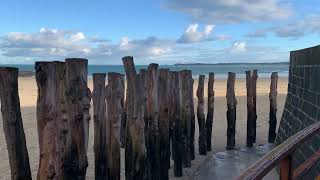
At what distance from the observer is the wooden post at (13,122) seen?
4.25 meters

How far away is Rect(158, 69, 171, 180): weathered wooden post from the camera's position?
7473 mm

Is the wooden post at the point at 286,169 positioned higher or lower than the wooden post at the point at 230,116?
higher

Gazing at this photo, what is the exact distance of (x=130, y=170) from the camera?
6211 millimetres

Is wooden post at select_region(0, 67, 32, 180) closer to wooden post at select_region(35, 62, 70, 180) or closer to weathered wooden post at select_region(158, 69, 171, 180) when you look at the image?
wooden post at select_region(35, 62, 70, 180)

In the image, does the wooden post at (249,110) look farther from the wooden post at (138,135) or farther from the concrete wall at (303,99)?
the wooden post at (138,135)

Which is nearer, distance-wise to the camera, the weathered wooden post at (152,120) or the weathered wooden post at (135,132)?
the weathered wooden post at (135,132)

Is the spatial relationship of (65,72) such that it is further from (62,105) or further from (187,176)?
(187,176)

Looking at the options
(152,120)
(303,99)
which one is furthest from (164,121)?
(303,99)

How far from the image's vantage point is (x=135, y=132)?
6.28m

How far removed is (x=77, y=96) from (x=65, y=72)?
280 millimetres

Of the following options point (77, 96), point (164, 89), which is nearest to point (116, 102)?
point (77, 96)

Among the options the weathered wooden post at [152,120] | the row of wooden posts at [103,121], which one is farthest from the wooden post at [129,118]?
the weathered wooden post at [152,120]

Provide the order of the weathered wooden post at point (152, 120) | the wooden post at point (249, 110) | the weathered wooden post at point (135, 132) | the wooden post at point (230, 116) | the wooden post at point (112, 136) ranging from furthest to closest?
1. the wooden post at point (249, 110)
2. the wooden post at point (230, 116)
3. the weathered wooden post at point (152, 120)
4. the weathered wooden post at point (135, 132)
5. the wooden post at point (112, 136)

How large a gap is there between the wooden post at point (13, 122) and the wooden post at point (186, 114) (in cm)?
455
